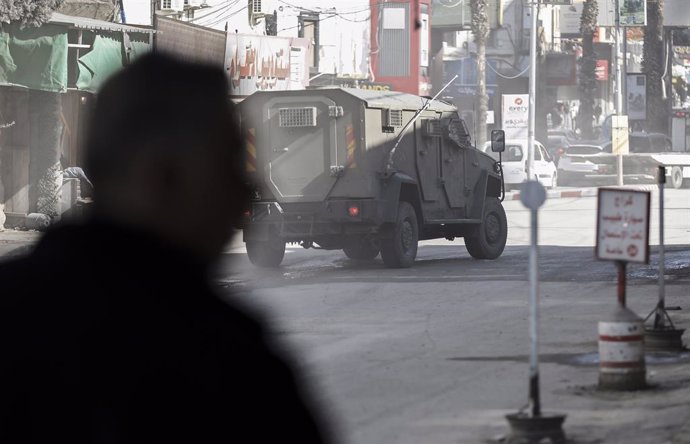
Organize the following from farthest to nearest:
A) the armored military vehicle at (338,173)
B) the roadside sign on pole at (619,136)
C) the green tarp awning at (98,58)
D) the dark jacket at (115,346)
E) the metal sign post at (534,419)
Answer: the roadside sign on pole at (619,136) → the green tarp awning at (98,58) → the armored military vehicle at (338,173) → the metal sign post at (534,419) → the dark jacket at (115,346)

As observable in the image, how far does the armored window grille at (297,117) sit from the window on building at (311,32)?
30114 mm

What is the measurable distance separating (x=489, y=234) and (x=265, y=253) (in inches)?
152

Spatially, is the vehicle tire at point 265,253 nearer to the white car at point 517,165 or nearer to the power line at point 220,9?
the power line at point 220,9

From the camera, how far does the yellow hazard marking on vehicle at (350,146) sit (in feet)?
64.4

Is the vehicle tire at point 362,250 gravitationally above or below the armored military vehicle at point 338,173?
below

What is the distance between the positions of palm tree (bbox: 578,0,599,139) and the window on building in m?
25.3

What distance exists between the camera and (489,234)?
22.3 metres

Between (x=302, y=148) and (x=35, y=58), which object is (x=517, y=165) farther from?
(x=302, y=148)

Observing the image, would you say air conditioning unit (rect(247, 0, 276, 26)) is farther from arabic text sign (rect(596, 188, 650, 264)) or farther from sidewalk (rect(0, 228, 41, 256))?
arabic text sign (rect(596, 188, 650, 264))

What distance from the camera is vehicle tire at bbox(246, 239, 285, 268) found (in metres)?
20.4

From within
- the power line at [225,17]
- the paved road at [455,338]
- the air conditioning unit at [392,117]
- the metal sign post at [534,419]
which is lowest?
the paved road at [455,338]

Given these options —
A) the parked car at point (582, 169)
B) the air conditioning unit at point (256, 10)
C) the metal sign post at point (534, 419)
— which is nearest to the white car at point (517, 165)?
the parked car at point (582, 169)

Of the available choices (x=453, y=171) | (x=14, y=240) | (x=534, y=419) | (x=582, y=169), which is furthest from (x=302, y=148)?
(x=582, y=169)

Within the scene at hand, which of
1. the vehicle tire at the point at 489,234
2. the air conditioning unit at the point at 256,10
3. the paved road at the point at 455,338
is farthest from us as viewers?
the air conditioning unit at the point at 256,10
